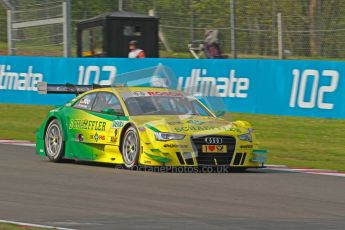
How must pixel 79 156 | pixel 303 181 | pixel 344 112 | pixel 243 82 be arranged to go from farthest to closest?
pixel 243 82 < pixel 344 112 < pixel 79 156 < pixel 303 181

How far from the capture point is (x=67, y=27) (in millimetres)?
31000

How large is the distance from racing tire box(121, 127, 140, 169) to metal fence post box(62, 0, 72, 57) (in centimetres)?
1691

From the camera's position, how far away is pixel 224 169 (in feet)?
46.0

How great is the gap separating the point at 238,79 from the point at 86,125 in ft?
26.5

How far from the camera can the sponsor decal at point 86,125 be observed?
14.7 metres

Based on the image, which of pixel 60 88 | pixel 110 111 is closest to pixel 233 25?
pixel 60 88

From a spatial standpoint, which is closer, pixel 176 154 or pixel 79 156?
pixel 176 154

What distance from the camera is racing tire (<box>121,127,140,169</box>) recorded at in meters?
13.8

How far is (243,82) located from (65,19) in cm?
988

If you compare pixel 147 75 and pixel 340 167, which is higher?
pixel 147 75

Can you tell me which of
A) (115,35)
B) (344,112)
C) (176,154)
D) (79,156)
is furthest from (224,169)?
(115,35)

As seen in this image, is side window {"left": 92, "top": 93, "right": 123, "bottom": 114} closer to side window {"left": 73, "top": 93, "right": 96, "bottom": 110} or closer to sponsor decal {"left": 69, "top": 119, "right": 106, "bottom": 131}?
side window {"left": 73, "top": 93, "right": 96, "bottom": 110}

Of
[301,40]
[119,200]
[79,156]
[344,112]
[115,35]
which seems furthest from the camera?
[115,35]

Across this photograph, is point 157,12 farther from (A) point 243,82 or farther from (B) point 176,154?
(B) point 176,154
